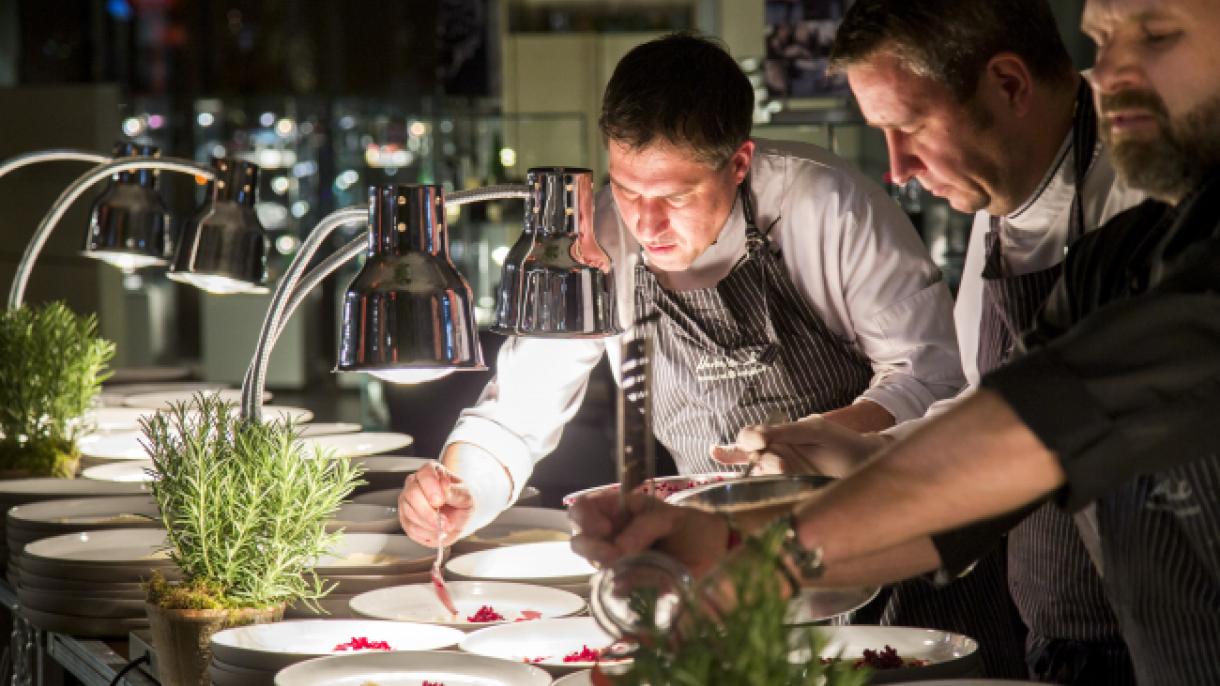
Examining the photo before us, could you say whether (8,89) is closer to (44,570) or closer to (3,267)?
(3,267)

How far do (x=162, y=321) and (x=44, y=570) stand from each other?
30.9ft

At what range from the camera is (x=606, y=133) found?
7.83ft

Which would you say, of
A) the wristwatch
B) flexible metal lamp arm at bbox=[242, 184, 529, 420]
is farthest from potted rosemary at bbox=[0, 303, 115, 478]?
the wristwatch

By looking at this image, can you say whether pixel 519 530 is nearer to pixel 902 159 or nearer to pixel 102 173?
pixel 902 159

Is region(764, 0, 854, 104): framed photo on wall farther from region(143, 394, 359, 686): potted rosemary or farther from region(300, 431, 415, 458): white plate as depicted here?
region(143, 394, 359, 686): potted rosemary

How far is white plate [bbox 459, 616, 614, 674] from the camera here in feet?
6.23

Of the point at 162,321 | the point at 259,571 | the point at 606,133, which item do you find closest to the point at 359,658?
the point at 259,571

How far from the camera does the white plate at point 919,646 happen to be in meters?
1.57

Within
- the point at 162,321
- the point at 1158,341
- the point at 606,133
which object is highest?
the point at 606,133

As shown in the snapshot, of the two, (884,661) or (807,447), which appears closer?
(884,661)

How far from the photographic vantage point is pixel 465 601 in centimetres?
220

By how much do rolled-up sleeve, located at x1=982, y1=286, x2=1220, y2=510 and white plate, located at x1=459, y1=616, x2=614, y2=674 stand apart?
2.73ft

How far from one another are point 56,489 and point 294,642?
3.91 ft

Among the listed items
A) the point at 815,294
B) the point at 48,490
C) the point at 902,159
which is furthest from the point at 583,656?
the point at 48,490
